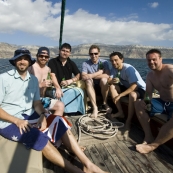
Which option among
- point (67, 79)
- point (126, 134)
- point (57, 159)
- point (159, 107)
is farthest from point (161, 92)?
point (67, 79)

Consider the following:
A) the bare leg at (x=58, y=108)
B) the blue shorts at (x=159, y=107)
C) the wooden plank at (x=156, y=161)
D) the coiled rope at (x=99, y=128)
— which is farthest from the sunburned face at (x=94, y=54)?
the wooden plank at (x=156, y=161)

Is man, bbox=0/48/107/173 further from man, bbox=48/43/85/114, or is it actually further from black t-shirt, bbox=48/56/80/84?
black t-shirt, bbox=48/56/80/84

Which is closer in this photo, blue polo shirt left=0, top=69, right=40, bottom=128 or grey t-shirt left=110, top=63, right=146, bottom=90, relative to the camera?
blue polo shirt left=0, top=69, right=40, bottom=128

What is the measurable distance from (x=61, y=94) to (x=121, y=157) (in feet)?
6.07

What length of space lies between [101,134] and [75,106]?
1.16 meters

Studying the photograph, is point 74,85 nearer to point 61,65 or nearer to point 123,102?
point 61,65

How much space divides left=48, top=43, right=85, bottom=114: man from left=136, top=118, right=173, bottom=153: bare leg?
1800 mm

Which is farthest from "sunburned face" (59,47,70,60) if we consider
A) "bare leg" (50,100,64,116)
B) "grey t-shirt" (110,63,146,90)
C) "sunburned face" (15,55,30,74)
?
"sunburned face" (15,55,30,74)

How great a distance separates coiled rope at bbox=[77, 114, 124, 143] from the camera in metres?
3.23

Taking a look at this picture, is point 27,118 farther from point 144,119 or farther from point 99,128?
point 144,119

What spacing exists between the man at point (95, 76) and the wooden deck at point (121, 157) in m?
0.99

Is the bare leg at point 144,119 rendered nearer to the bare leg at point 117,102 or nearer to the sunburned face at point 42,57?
the bare leg at point 117,102

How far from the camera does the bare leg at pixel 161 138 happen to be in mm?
2590

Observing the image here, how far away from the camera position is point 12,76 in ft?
7.94
